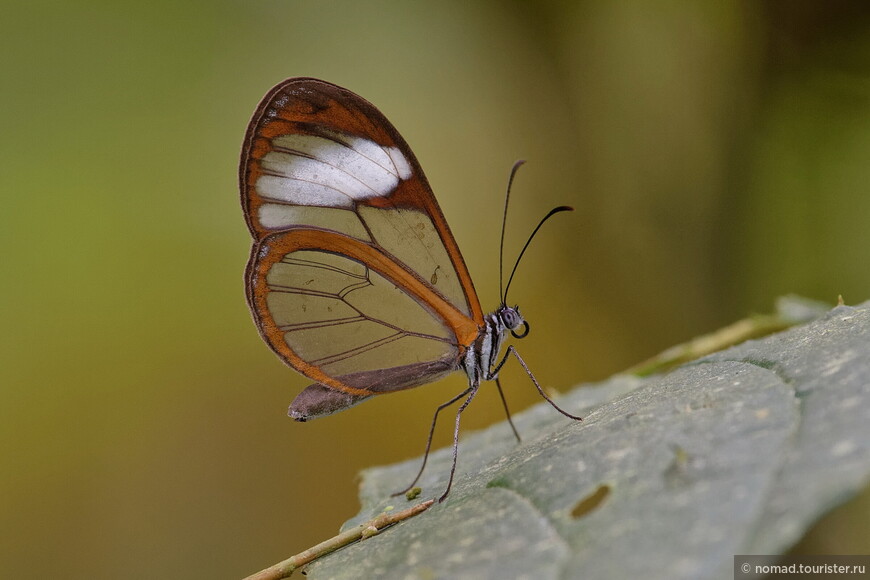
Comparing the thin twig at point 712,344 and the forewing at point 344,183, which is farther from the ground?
the forewing at point 344,183

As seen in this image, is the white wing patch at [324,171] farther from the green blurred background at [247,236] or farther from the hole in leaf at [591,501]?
the green blurred background at [247,236]

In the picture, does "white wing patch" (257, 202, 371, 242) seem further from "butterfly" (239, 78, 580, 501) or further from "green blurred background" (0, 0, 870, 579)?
"green blurred background" (0, 0, 870, 579)

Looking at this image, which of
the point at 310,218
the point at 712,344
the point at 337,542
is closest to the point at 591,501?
the point at 337,542

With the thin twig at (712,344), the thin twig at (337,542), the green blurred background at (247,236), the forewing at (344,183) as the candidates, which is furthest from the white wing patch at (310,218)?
the green blurred background at (247,236)

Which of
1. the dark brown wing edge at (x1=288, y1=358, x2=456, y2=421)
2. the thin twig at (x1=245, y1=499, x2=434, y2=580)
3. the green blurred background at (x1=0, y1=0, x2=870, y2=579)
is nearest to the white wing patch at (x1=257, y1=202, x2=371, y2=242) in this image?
the dark brown wing edge at (x1=288, y1=358, x2=456, y2=421)

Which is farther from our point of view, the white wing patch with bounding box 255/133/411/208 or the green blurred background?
the green blurred background

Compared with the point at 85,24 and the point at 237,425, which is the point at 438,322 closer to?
the point at 237,425

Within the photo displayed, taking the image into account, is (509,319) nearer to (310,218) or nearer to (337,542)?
(310,218)
